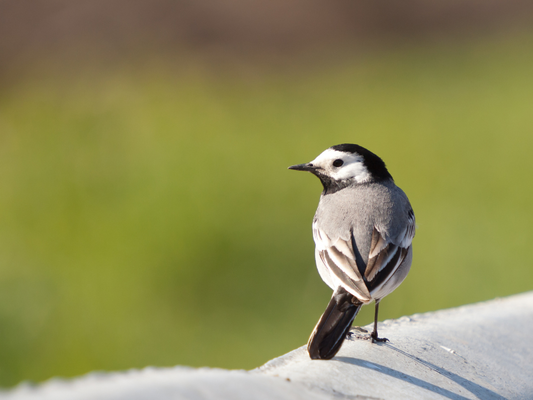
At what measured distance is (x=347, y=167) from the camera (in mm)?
2732

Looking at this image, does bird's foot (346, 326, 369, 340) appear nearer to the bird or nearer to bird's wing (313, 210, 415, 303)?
the bird

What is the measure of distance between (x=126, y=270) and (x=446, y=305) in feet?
10.9

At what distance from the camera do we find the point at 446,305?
5.25 meters

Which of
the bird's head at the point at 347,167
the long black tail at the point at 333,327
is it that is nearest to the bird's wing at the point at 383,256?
the long black tail at the point at 333,327

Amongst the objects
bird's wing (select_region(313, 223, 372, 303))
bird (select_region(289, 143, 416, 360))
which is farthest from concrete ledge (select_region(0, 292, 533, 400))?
bird's wing (select_region(313, 223, 372, 303))

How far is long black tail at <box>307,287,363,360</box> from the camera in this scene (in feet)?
5.90

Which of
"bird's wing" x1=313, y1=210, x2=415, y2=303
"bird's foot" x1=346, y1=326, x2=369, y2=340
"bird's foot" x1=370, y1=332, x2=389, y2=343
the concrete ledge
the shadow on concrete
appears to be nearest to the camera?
the concrete ledge

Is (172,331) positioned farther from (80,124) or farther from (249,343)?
(80,124)

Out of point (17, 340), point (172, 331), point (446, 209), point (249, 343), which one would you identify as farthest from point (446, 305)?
point (17, 340)

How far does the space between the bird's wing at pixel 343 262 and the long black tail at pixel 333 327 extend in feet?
0.15

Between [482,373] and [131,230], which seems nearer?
[482,373]

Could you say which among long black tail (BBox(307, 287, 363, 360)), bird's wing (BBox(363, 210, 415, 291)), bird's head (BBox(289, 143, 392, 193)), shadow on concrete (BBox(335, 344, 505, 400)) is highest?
bird's head (BBox(289, 143, 392, 193))

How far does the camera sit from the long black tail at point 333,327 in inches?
70.9

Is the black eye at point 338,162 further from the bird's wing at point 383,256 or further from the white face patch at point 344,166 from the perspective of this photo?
the bird's wing at point 383,256
